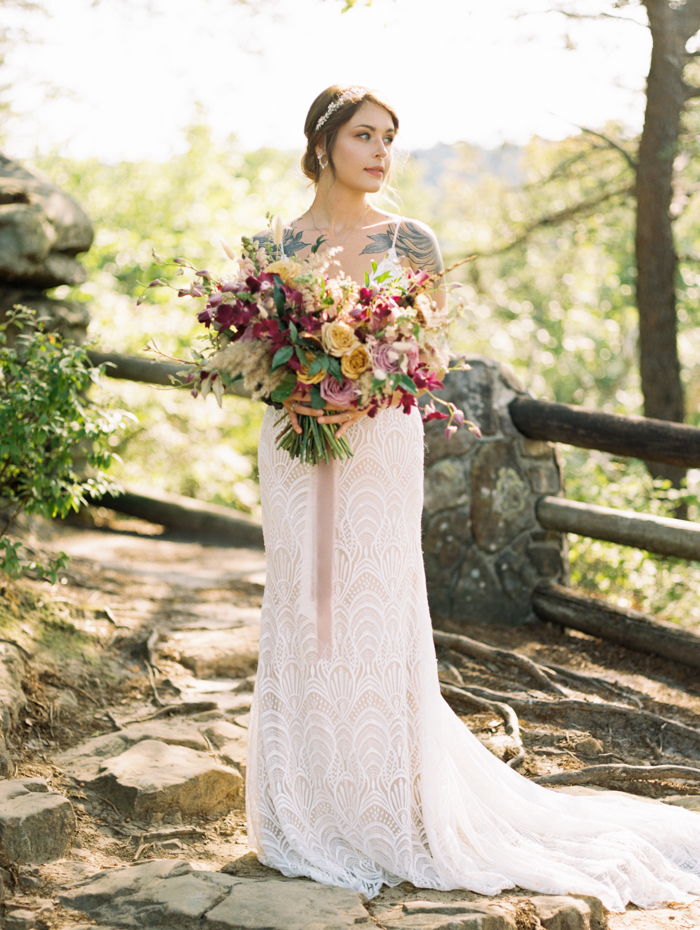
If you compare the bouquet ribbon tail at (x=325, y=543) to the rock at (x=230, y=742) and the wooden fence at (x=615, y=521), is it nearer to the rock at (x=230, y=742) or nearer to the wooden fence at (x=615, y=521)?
the rock at (x=230, y=742)

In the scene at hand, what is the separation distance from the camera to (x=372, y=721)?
2762mm

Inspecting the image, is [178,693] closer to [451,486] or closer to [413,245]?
[451,486]

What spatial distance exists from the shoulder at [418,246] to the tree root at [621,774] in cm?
200

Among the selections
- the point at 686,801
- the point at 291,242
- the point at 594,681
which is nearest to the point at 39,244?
the point at 291,242

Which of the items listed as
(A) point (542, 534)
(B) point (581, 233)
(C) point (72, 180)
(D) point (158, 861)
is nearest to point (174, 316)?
(C) point (72, 180)

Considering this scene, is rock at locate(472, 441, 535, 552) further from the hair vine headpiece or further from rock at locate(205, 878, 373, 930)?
rock at locate(205, 878, 373, 930)

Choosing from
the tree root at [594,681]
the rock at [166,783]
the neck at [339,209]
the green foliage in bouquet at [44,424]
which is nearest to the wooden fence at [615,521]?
the green foliage in bouquet at [44,424]

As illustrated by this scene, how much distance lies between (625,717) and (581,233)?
27.4 feet

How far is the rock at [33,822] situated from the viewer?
251 centimetres

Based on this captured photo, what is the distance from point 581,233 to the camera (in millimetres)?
10797

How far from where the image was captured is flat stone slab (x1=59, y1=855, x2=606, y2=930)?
221 cm

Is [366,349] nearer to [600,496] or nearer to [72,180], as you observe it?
[600,496]

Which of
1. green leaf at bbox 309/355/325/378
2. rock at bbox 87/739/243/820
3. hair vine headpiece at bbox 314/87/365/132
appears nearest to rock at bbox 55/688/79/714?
rock at bbox 87/739/243/820

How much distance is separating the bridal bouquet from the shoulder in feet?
1.59
